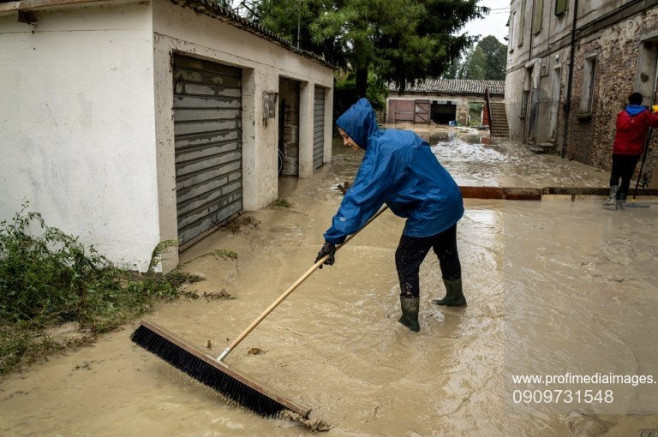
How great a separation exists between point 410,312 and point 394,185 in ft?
3.57

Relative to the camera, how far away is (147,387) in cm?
331

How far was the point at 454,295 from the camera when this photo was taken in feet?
15.4

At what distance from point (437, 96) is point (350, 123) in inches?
1635

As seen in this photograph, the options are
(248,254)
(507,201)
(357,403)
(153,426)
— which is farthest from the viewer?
(507,201)

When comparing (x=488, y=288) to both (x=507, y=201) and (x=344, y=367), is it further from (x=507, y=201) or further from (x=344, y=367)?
(x=507, y=201)

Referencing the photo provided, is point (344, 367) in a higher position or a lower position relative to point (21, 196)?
lower

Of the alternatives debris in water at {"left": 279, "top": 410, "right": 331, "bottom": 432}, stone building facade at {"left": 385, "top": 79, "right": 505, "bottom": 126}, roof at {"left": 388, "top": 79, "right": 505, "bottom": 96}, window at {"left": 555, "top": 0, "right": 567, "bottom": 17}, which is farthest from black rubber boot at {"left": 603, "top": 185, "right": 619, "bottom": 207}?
stone building facade at {"left": 385, "top": 79, "right": 505, "bottom": 126}

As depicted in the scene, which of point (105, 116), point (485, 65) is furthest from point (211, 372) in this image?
point (485, 65)

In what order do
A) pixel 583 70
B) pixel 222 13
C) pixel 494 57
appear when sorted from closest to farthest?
pixel 222 13 → pixel 583 70 → pixel 494 57

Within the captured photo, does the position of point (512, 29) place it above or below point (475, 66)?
below

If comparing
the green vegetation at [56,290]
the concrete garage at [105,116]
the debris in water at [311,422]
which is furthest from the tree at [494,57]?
the debris in water at [311,422]

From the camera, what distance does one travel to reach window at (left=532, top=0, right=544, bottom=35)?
21.2 m

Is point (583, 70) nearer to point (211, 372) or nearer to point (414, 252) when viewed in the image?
point (414, 252)

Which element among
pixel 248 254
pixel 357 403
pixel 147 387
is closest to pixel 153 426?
pixel 147 387
